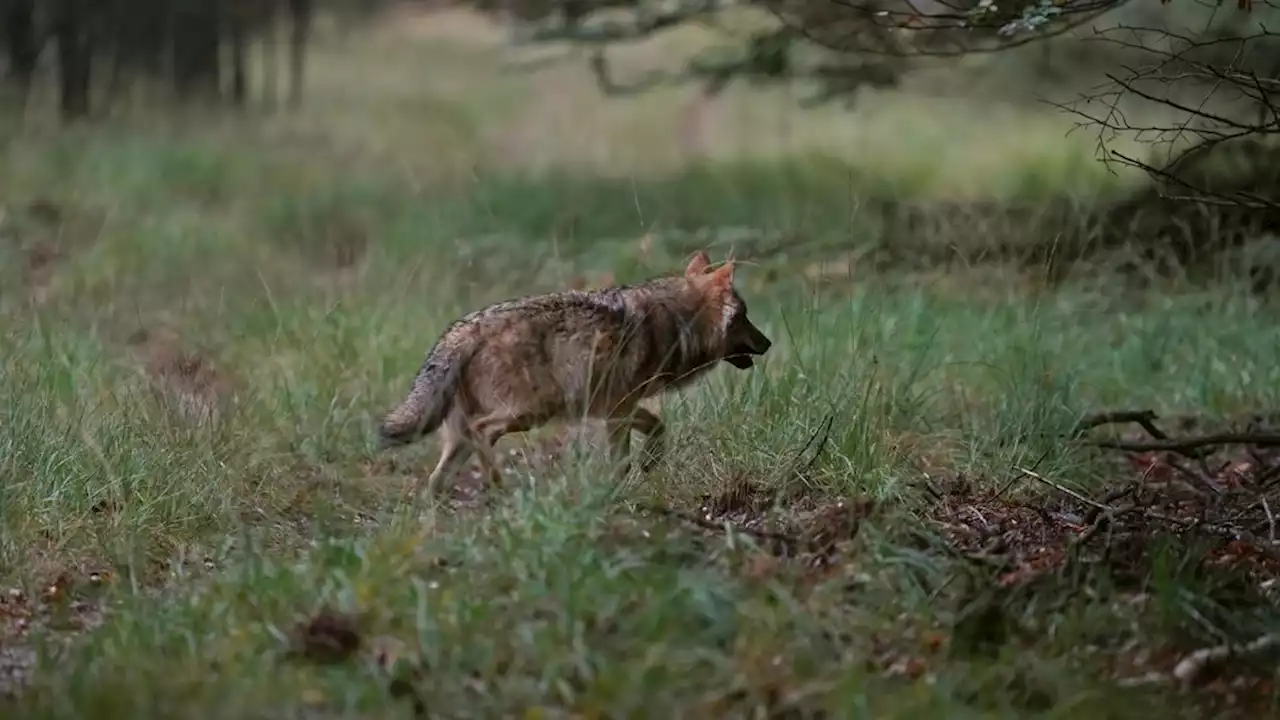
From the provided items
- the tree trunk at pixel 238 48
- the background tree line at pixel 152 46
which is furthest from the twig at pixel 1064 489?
the tree trunk at pixel 238 48

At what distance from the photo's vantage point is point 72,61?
1844 cm

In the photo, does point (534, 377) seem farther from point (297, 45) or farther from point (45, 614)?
point (297, 45)

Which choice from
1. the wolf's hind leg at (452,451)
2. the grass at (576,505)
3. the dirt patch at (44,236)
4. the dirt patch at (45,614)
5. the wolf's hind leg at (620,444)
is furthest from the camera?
the dirt patch at (44,236)

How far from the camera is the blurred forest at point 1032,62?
6.74 metres

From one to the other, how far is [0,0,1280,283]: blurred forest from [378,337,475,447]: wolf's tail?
2.56 m

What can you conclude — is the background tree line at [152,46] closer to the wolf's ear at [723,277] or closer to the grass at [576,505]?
the grass at [576,505]

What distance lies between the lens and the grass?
425 centimetres

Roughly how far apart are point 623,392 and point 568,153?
10.8 metres

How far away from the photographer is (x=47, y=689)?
4.16 meters

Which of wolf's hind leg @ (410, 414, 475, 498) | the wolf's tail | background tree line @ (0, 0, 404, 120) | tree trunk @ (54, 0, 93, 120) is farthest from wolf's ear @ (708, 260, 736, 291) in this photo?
tree trunk @ (54, 0, 93, 120)

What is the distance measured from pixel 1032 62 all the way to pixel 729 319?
10014 mm

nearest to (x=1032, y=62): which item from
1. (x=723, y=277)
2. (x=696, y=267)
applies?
(x=696, y=267)

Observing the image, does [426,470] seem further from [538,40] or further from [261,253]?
[538,40]

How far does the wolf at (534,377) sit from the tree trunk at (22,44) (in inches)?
503
